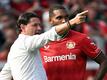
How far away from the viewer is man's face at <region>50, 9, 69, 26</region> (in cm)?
810

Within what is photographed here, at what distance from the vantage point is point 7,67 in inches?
299

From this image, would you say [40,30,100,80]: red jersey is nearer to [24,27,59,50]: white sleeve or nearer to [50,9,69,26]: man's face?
[50,9,69,26]: man's face

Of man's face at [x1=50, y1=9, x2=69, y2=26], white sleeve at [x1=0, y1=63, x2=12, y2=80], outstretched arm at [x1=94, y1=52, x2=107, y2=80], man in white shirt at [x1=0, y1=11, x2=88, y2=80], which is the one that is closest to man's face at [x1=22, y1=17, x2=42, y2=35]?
man in white shirt at [x1=0, y1=11, x2=88, y2=80]

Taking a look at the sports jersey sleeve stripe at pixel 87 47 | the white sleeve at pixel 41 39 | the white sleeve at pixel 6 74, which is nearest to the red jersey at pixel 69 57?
the sports jersey sleeve stripe at pixel 87 47

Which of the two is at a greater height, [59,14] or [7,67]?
[59,14]

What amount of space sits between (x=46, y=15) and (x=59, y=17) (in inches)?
241

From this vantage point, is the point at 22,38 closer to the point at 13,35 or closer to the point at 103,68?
the point at 103,68

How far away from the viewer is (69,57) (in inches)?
323

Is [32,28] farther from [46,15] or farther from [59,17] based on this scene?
[46,15]

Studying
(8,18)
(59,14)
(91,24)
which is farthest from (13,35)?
(59,14)

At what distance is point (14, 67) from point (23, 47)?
1.29 ft

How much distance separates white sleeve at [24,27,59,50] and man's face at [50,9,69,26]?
143cm

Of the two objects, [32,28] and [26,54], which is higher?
[32,28]

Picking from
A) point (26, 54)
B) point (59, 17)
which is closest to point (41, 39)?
point (26, 54)
